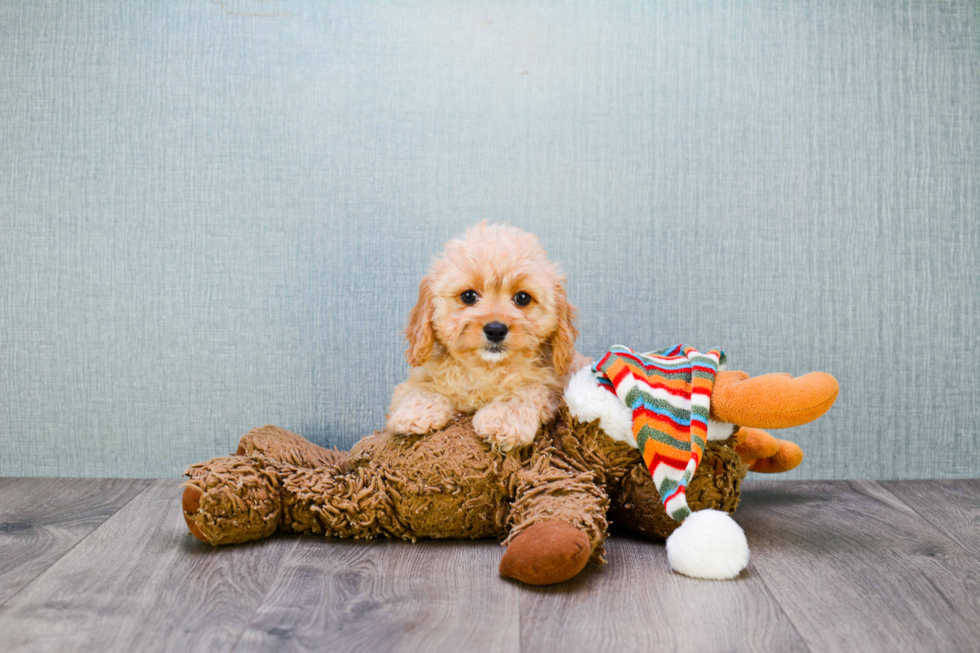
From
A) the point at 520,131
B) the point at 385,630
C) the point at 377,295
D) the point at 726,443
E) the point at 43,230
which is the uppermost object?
the point at 520,131

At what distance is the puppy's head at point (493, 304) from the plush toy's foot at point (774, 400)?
0.97 ft

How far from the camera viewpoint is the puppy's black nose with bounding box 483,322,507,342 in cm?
132

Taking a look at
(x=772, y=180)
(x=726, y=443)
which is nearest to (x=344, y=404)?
(x=726, y=443)

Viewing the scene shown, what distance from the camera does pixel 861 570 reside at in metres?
1.27

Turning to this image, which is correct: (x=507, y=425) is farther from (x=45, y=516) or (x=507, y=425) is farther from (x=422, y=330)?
(x=45, y=516)

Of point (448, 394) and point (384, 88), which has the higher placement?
point (384, 88)

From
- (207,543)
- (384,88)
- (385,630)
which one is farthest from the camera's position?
(384,88)

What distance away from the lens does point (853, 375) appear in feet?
6.14

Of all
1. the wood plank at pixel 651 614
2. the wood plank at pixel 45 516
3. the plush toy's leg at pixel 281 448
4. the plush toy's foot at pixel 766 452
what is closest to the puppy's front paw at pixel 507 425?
the wood plank at pixel 651 614

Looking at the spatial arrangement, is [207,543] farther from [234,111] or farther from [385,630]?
[234,111]

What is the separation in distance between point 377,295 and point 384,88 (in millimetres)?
496

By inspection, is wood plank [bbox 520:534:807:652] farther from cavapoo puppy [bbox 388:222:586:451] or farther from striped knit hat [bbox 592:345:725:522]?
cavapoo puppy [bbox 388:222:586:451]

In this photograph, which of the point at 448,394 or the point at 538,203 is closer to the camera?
the point at 448,394

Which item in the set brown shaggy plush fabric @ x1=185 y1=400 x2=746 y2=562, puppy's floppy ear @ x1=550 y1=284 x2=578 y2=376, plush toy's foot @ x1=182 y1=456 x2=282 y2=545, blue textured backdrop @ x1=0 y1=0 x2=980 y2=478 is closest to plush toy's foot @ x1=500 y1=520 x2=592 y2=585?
brown shaggy plush fabric @ x1=185 y1=400 x2=746 y2=562
